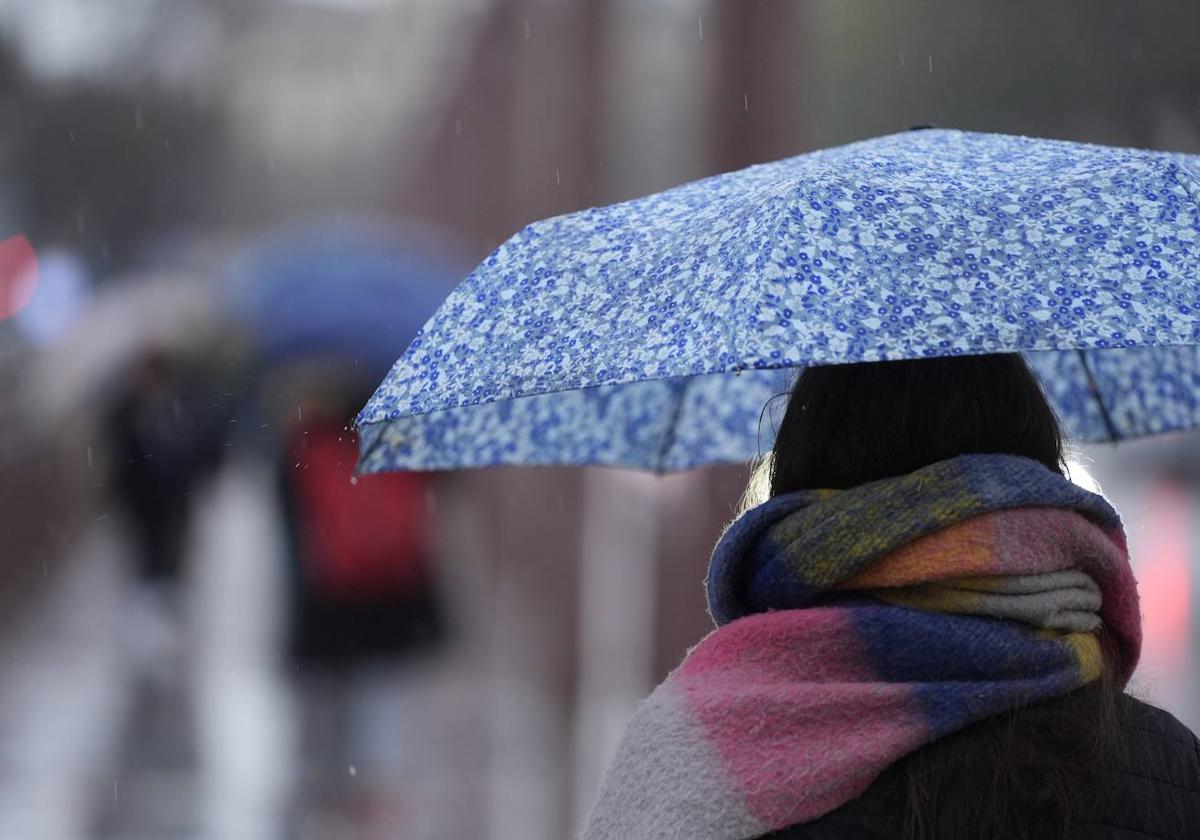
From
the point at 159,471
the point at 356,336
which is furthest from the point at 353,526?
the point at 159,471

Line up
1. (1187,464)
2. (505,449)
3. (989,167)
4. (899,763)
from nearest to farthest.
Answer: (899,763), (989,167), (505,449), (1187,464)

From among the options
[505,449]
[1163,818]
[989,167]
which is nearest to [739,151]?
[505,449]

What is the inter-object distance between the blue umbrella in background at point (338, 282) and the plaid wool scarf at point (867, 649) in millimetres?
5487

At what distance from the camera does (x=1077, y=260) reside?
1712 mm

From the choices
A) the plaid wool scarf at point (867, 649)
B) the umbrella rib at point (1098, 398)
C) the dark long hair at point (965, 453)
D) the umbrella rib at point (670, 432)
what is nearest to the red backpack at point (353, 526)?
the umbrella rib at point (670, 432)

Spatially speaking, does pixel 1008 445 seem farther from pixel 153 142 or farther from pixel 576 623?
pixel 153 142

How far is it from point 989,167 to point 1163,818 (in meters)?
0.84

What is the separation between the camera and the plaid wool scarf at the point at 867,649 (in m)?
1.46

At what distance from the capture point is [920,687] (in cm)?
147

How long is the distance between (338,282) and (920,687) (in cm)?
597

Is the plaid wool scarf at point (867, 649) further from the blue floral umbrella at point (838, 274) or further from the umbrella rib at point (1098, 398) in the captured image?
the umbrella rib at point (1098, 398)

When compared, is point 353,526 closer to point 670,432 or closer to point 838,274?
point 670,432

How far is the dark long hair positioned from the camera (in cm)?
145

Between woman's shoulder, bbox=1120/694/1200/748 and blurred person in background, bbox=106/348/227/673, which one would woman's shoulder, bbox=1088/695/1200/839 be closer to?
woman's shoulder, bbox=1120/694/1200/748
